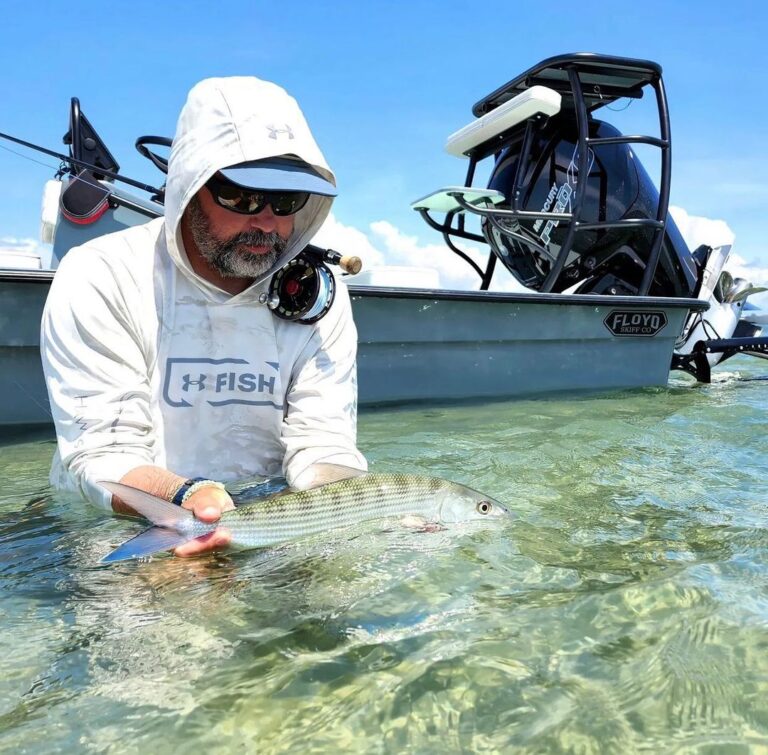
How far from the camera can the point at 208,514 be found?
2.47 m

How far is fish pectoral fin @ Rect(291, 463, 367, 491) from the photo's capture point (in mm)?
Answer: 3117

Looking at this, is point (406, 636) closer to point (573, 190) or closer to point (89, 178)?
point (89, 178)

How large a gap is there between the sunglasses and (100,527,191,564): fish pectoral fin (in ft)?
4.66

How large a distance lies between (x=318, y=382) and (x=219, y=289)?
0.64m

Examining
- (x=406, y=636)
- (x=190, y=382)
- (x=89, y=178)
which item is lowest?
(x=406, y=636)

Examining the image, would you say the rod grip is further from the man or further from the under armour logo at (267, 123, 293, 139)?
the under armour logo at (267, 123, 293, 139)

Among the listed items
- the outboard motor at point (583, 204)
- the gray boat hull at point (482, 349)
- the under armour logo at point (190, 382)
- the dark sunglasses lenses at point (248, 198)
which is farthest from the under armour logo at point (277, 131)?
the outboard motor at point (583, 204)

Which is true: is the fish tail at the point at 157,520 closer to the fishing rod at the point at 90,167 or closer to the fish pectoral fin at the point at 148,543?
the fish pectoral fin at the point at 148,543

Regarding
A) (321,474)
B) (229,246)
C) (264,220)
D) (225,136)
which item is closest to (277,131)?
(225,136)

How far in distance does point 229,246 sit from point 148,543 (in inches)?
55.1

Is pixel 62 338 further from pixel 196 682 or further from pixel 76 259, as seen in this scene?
pixel 196 682

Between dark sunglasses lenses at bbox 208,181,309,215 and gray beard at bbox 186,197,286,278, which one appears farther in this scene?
gray beard at bbox 186,197,286,278

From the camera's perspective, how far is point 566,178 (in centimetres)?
785

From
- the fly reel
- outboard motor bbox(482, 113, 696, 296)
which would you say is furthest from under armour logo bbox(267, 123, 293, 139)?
outboard motor bbox(482, 113, 696, 296)
